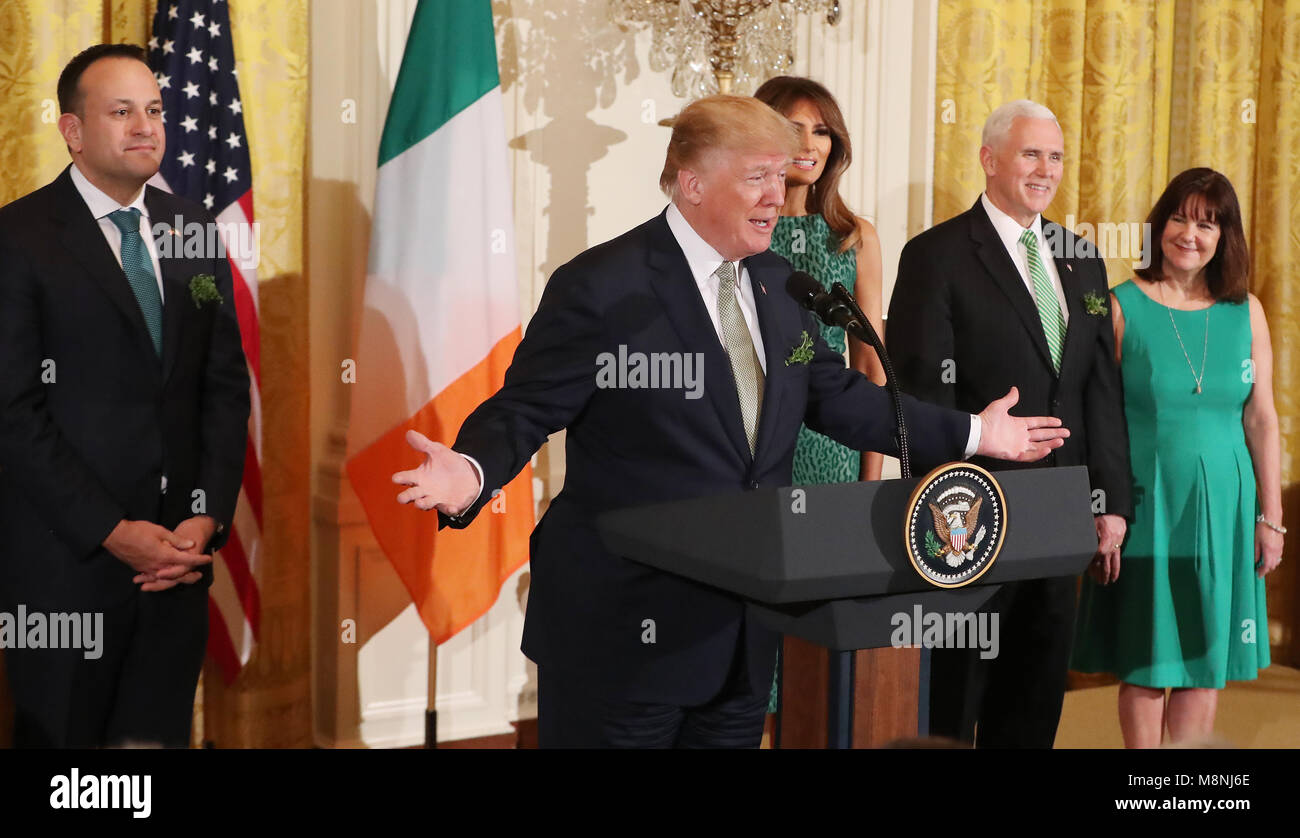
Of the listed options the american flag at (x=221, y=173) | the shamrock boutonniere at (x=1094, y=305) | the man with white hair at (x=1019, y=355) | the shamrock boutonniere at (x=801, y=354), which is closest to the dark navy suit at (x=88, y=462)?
the american flag at (x=221, y=173)

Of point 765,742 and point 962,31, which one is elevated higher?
point 962,31

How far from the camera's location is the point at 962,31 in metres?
4.86

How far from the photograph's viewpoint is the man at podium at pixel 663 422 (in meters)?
2.10

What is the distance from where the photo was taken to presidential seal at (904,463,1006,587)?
1732 mm

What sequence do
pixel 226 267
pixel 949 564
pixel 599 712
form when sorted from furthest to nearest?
pixel 226 267 → pixel 599 712 → pixel 949 564

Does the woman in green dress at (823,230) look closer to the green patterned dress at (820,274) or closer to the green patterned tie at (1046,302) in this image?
the green patterned dress at (820,274)

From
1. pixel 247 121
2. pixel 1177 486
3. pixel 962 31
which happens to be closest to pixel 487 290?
pixel 247 121

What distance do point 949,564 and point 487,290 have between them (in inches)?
85.4

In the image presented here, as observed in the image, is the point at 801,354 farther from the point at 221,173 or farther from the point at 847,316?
the point at 221,173

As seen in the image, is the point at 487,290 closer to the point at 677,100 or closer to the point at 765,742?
the point at 677,100

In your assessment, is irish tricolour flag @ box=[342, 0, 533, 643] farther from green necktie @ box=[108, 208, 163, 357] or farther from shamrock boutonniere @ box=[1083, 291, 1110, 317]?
shamrock boutonniere @ box=[1083, 291, 1110, 317]

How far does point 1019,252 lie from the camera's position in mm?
3277

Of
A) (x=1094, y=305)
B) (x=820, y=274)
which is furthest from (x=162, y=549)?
(x=1094, y=305)
